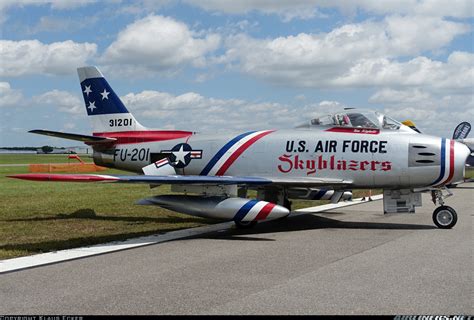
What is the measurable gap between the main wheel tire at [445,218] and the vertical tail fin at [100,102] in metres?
8.63

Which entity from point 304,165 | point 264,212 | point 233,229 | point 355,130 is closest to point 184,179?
point 264,212

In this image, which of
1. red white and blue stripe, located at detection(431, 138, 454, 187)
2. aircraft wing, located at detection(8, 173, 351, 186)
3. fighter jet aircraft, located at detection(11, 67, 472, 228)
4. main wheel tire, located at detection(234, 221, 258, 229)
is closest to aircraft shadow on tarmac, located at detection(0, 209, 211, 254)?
fighter jet aircraft, located at detection(11, 67, 472, 228)

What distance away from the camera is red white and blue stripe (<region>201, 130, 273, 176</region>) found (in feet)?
41.0

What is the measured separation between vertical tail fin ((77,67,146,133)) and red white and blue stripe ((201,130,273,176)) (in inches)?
136

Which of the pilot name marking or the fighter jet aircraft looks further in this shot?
the pilot name marking

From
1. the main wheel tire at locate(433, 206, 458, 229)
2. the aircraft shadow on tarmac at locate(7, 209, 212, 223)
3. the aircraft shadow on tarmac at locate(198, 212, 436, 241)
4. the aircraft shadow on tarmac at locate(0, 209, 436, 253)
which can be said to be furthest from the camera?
the aircraft shadow on tarmac at locate(7, 209, 212, 223)

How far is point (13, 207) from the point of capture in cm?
1564

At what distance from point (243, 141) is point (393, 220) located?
442cm

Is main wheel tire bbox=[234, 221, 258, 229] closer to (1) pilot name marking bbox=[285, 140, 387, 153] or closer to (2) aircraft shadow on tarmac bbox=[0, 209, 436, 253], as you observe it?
(2) aircraft shadow on tarmac bbox=[0, 209, 436, 253]

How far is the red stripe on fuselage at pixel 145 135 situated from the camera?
544 inches

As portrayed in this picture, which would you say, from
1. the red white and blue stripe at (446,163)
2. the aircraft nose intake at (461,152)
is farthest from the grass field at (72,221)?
the aircraft nose intake at (461,152)

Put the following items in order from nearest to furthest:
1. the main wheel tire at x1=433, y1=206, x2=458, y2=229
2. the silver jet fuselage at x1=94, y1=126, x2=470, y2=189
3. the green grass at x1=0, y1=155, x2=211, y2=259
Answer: the green grass at x1=0, y1=155, x2=211, y2=259 → the silver jet fuselage at x1=94, y1=126, x2=470, y2=189 → the main wheel tire at x1=433, y1=206, x2=458, y2=229

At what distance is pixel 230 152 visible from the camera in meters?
12.6

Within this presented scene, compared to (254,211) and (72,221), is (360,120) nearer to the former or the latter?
(254,211)
